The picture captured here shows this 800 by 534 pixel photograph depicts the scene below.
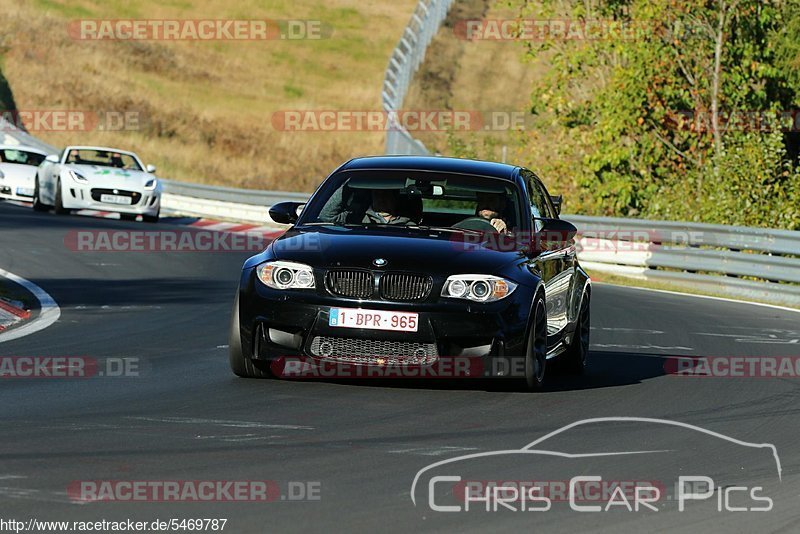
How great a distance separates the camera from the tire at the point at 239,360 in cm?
945

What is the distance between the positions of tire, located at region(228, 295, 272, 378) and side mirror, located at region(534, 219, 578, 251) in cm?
200

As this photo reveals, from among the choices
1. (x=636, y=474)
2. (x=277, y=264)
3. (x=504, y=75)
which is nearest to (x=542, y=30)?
(x=277, y=264)

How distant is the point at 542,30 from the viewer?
31.3 meters

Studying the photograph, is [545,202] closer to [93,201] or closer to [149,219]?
[93,201]

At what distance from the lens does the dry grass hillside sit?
5469 centimetres

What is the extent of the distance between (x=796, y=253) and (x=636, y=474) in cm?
1432

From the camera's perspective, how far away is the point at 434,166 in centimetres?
1055

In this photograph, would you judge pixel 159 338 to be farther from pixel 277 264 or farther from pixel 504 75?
pixel 504 75

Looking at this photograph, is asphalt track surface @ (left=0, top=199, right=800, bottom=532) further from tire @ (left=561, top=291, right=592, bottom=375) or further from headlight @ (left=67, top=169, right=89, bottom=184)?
headlight @ (left=67, top=169, right=89, bottom=184)

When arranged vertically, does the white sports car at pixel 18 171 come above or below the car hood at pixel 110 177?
below

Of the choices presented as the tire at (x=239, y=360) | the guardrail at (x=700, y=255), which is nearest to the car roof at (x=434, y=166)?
the tire at (x=239, y=360)

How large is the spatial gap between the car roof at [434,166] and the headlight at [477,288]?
4.92ft

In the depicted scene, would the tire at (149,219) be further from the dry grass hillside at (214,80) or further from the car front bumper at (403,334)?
the dry grass hillside at (214,80)

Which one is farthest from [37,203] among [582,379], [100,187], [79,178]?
[582,379]
